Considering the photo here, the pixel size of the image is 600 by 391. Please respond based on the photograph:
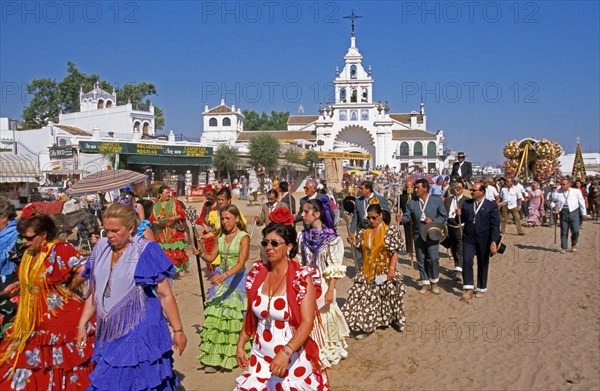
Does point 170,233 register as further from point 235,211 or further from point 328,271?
point 328,271

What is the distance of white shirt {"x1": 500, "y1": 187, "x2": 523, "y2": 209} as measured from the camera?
15.9 metres

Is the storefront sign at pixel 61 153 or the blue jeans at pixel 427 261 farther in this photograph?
the storefront sign at pixel 61 153

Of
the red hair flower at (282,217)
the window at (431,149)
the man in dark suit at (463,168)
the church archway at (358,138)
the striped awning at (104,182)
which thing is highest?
the church archway at (358,138)

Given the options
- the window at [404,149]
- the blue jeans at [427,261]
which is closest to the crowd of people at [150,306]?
the blue jeans at [427,261]

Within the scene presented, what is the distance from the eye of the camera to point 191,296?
8.30 metres

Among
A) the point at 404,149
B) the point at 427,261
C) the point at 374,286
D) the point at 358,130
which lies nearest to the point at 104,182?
the point at 427,261

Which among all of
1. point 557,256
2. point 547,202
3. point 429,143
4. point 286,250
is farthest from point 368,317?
point 429,143

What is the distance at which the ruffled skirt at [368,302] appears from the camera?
6191 millimetres

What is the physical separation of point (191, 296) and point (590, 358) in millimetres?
5534

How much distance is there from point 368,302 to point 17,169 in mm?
26943

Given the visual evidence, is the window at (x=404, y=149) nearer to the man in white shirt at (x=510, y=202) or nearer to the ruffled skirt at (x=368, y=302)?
the man in white shirt at (x=510, y=202)

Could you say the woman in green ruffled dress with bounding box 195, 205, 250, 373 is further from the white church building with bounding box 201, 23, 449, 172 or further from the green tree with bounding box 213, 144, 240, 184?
the white church building with bounding box 201, 23, 449, 172

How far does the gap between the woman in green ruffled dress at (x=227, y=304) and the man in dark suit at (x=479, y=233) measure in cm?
420

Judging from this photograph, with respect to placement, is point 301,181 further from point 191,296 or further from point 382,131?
point 191,296
